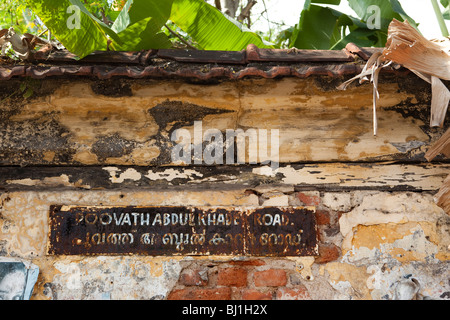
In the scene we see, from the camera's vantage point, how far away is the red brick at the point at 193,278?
2537mm

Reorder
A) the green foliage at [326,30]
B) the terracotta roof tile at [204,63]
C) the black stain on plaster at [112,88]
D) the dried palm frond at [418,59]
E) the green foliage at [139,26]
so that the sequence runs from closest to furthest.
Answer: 1. the dried palm frond at [418,59]
2. the terracotta roof tile at [204,63]
3. the green foliage at [139,26]
4. the black stain on plaster at [112,88]
5. the green foliage at [326,30]

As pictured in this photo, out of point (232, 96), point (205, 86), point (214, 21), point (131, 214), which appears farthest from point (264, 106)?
point (131, 214)

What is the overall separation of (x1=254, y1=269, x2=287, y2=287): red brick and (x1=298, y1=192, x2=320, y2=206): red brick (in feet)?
1.44

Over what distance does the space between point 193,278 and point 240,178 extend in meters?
0.66

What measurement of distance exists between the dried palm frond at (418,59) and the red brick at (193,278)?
1.26m

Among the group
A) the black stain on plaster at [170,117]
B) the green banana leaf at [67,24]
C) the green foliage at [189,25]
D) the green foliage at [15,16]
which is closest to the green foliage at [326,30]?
the green foliage at [189,25]

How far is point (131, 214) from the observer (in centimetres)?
262

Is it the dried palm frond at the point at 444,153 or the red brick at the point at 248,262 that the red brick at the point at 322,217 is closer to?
the red brick at the point at 248,262

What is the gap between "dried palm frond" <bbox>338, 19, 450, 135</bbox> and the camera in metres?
2.25

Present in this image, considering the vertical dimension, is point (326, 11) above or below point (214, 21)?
above

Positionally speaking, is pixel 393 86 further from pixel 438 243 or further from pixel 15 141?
pixel 15 141

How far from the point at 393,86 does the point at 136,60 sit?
5.09 feet
